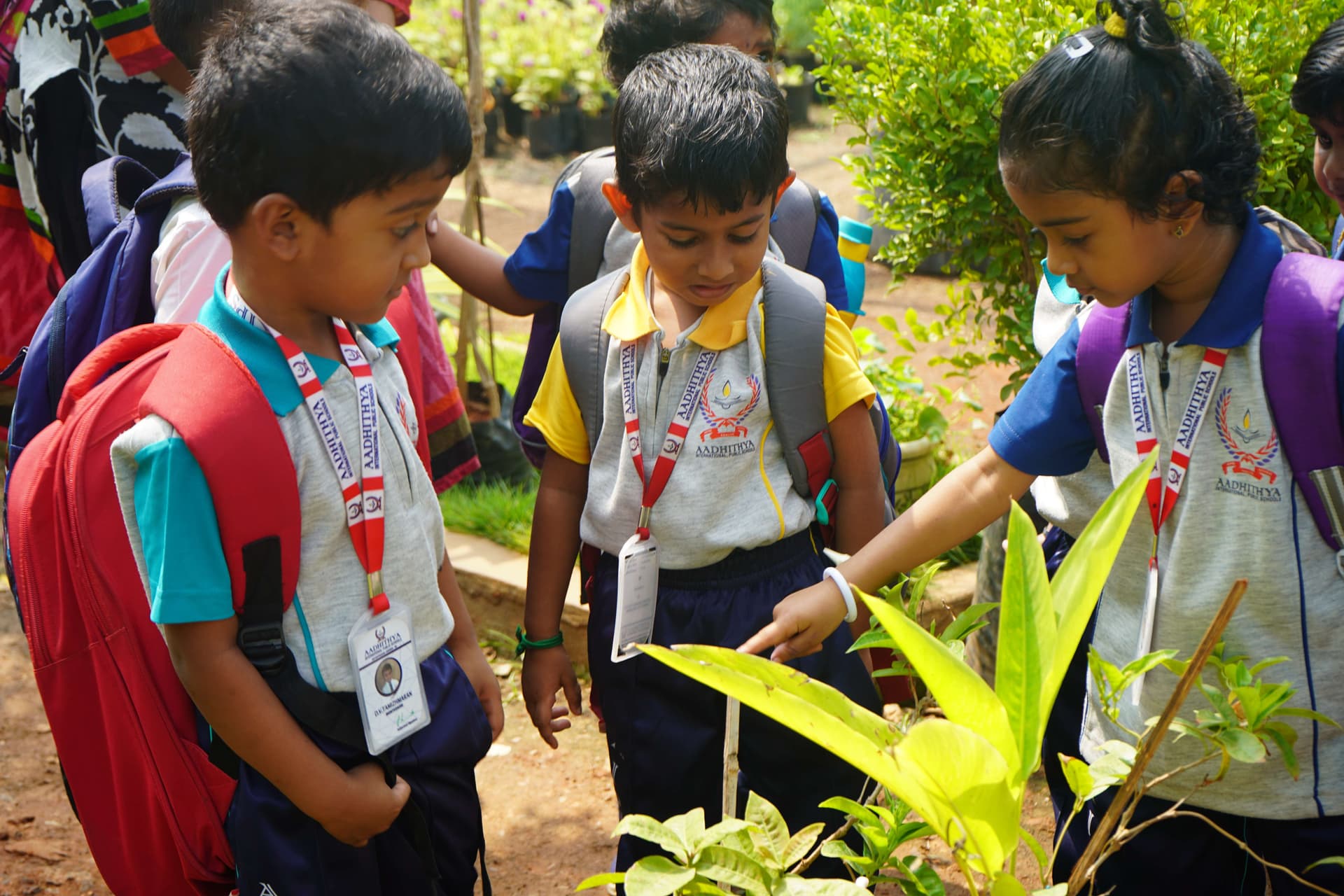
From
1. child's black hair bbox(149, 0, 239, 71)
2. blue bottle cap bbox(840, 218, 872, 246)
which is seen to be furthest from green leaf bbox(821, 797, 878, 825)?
blue bottle cap bbox(840, 218, 872, 246)

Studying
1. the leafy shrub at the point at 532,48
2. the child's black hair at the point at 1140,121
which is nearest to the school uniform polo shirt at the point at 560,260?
the child's black hair at the point at 1140,121

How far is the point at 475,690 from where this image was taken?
83.7 inches

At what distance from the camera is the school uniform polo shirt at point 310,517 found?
1.62 meters

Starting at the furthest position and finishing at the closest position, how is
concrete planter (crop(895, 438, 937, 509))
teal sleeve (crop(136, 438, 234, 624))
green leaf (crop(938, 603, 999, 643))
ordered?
1. concrete planter (crop(895, 438, 937, 509))
2. teal sleeve (crop(136, 438, 234, 624))
3. green leaf (crop(938, 603, 999, 643))

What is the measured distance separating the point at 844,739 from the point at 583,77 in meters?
10.8

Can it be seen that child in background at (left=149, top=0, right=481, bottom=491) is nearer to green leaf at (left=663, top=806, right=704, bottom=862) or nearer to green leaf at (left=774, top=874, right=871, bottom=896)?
green leaf at (left=663, top=806, right=704, bottom=862)

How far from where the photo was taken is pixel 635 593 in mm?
2191

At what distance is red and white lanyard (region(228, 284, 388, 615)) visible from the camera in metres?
1.76

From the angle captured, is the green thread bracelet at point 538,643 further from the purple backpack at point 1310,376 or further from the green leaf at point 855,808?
the purple backpack at point 1310,376

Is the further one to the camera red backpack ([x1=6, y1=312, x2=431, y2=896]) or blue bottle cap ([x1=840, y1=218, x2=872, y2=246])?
blue bottle cap ([x1=840, y1=218, x2=872, y2=246])

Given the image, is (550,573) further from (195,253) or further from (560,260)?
(195,253)

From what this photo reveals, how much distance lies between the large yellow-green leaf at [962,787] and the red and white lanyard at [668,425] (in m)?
1.05

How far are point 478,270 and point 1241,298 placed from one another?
1662mm

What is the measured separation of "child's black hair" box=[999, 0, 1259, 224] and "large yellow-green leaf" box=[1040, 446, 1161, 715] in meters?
0.65
